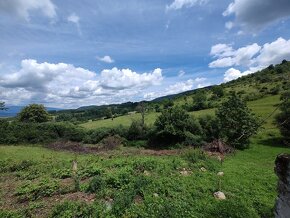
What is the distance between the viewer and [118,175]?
46.1ft

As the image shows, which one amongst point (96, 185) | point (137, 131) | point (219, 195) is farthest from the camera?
point (137, 131)

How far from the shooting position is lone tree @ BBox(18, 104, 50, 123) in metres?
73.2

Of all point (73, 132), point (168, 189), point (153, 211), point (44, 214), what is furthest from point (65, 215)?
point (73, 132)

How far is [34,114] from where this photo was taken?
242 ft

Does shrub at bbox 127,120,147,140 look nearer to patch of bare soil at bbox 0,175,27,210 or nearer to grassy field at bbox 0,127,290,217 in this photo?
grassy field at bbox 0,127,290,217

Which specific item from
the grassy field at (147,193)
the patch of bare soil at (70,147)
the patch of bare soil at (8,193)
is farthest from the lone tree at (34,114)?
the grassy field at (147,193)

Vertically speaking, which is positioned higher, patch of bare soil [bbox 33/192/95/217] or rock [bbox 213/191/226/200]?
patch of bare soil [bbox 33/192/95/217]

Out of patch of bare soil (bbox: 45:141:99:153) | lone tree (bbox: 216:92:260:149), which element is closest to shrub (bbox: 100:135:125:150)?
patch of bare soil (bbox: 45:141:99:153)

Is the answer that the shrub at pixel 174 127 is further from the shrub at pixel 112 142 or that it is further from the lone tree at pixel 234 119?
the shrub at pixel 112 142

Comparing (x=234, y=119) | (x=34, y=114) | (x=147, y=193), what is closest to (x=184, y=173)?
(x=147, y=193)

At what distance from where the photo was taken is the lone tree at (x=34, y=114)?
73188 mm

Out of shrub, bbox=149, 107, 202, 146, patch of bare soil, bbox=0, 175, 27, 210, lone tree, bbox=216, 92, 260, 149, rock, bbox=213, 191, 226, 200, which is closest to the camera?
patch of bare soil, bbox=0, 175, 27, 210

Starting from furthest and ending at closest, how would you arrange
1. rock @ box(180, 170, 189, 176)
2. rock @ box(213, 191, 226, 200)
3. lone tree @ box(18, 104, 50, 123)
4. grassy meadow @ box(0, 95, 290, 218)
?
lone tree @ box(18, 104, 50, 123)
rock @ box(180, 170, 189, 176)
rock @ box(213, 191, 226, 200)
grassy meadow @ box(0, 95, 290, 218)

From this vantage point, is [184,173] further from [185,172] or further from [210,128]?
[210,128]
